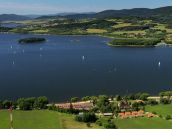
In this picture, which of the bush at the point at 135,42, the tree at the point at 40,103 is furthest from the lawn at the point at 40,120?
the bush at the point at 135,42

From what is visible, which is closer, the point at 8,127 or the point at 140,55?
the point at 8,127

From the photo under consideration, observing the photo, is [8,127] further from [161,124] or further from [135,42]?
[135,42]

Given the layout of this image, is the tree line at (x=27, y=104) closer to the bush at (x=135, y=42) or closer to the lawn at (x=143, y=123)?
the lawn at (x=143, y=123)

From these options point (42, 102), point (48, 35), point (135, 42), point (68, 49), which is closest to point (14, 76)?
point (42, 102)

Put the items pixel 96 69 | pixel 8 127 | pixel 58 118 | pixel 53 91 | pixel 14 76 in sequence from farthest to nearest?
pixel 96 69 → pixel 14 76 → pixel 53 91 → pixel 58 118 → pixel 8 127

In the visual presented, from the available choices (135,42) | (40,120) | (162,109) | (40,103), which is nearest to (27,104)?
(40,103)

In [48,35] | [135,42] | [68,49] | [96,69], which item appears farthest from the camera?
[48,35]
